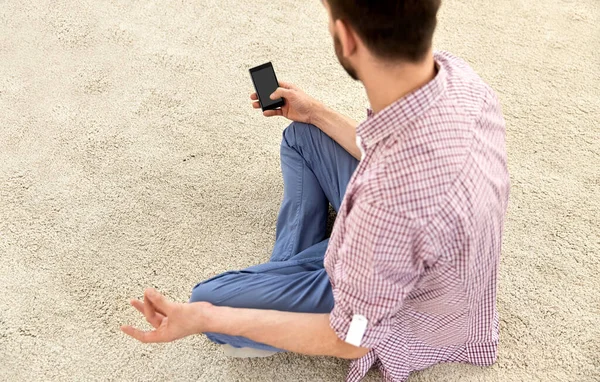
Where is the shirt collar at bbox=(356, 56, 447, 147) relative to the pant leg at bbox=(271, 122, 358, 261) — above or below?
above

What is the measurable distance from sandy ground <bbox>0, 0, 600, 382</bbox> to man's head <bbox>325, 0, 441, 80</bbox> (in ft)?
2.28

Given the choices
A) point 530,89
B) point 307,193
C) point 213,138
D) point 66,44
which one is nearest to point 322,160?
point 307,193

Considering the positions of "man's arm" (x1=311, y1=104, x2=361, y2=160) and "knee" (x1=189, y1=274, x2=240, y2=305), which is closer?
"knee" (x1=189, y1=274, x2=240, y2=305)

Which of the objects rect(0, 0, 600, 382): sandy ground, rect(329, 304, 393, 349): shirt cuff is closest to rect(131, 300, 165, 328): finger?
rect(0, 0, 600, 382): sandy ground

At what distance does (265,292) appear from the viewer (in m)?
1.14

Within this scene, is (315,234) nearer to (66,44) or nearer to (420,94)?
(420,94)

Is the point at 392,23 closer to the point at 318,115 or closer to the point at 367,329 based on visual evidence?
the point at 367,329

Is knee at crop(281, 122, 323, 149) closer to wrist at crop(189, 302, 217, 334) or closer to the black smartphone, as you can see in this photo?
the black smartphone

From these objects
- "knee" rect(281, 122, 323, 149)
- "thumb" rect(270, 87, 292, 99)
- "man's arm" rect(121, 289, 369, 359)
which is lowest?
"man's arm" rect(121, 289, 369, 359)

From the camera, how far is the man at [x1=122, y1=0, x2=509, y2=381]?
79 cm

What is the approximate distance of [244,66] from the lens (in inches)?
70.9

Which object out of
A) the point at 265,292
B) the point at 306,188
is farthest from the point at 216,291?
the point at 306,188

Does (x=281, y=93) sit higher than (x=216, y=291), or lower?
higher

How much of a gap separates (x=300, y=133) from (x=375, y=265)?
59cm
